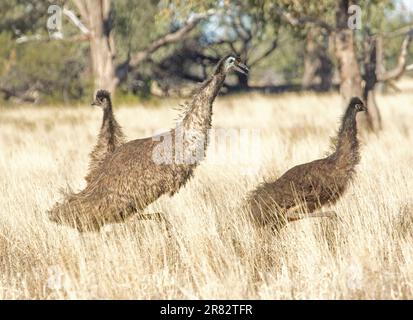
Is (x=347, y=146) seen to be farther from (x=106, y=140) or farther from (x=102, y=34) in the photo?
(x=102, y=34)

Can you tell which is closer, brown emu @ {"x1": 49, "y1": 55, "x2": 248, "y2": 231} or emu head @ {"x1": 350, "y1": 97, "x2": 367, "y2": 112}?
→ brown emu @ {"x1": 49, "y1": 55, "x2": 248, "y2": 231}

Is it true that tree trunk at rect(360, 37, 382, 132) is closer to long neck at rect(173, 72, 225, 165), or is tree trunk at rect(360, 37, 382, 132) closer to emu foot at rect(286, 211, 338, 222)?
emu foot at rect(286, 211, 338, 222)

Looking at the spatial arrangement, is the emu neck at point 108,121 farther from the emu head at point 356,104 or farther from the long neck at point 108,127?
the emu head at point 356,104

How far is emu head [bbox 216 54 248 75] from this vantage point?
18.5 feet

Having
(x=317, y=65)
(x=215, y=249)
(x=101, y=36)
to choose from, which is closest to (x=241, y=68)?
(x=215, y=249)

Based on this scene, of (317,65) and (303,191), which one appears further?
(317,65)

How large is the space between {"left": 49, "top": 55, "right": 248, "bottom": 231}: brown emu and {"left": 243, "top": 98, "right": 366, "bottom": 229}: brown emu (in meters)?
0.62

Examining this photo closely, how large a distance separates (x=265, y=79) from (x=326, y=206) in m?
59.3

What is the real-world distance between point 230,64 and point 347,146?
108 centimetres

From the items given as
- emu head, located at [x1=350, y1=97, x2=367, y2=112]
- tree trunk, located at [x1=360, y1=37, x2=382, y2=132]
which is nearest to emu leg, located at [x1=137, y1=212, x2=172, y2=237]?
emu head, located at [x1=350, y1=97, x2=367, y2=112]

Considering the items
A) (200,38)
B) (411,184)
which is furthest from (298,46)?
(411,184)

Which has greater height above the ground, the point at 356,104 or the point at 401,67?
the point at 401,67

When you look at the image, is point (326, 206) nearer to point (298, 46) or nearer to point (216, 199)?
point (216, 199)

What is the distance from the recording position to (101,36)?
22891 millimetres
